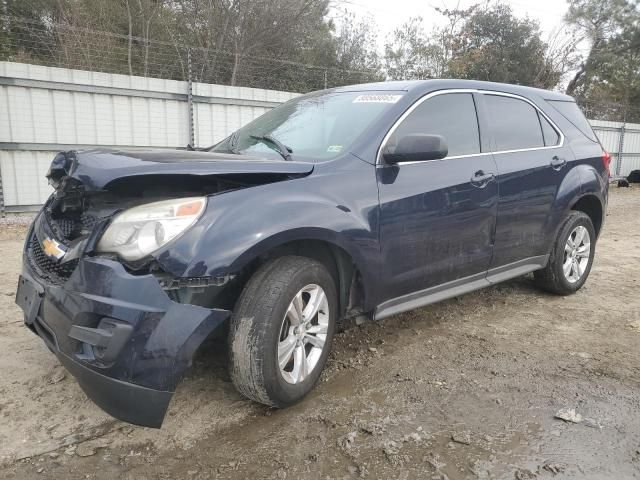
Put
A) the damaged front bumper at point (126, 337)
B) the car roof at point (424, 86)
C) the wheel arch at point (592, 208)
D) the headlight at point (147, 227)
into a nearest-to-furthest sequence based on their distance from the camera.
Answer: the damaged front bumper at point (126, 337), the headlight at point (147, 227), the car roof at point (424, 86), the wheel arch at point (592, 208)

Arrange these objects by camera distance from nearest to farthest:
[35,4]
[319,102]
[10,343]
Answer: [10,343], [319,102], [35,4]

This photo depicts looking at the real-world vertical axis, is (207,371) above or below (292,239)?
below

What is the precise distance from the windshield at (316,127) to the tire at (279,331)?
30.6 inches

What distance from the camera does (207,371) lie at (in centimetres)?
301

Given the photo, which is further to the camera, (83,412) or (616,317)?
(616,317)

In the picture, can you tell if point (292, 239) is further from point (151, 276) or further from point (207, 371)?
point (207, 371)

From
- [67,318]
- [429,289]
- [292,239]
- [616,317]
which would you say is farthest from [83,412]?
[616,317]

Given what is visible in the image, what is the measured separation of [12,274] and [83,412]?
300 cm

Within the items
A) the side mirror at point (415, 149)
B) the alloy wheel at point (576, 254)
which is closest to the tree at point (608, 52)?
the alloy wheel at point (576, 254)

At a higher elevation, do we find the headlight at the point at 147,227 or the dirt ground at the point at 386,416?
the headlight at the point at 147,227

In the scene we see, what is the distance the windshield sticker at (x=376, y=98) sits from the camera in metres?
3.23

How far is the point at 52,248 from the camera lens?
2502mm

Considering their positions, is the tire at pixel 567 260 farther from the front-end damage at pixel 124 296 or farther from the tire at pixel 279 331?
the front-end damage at pixel 124 296

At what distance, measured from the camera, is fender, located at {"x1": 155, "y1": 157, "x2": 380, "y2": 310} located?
85.7 inches
